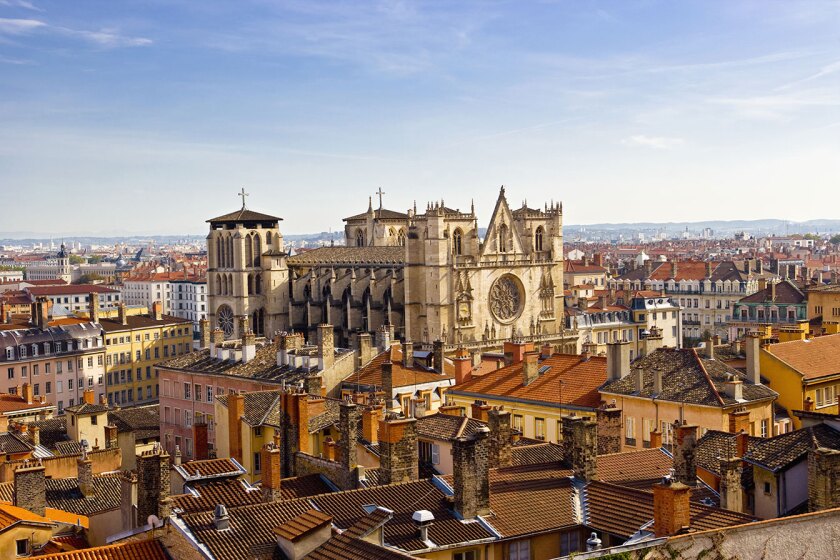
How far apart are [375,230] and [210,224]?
17.4m

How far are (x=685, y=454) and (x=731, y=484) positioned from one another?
4.42 feet

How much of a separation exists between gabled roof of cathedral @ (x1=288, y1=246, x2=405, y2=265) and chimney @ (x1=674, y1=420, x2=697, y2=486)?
63.6 meters

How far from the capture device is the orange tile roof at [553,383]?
4278 cm

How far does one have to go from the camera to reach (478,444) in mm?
22609

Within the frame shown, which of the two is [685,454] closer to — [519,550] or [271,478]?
[519,550]

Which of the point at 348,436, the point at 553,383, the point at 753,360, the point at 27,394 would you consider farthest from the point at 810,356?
the point at 27,394

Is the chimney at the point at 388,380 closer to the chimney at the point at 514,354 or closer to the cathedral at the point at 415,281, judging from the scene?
the chimney at the point at 514,354

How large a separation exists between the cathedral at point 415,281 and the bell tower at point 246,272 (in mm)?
87

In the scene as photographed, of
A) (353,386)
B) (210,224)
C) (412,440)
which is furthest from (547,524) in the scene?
(210,224)

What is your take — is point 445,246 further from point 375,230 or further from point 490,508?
point 490,508

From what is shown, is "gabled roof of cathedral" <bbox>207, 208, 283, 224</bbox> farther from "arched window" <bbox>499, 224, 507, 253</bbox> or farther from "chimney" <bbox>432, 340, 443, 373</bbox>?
"chimney" <bbox>432, 340, 443, 373</bbox>

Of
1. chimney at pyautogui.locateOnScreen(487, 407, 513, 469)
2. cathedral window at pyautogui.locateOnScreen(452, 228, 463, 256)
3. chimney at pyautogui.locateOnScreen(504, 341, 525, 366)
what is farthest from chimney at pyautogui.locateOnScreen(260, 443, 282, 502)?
cathedral window at pyautogui.locateOnScreen(452, 228, 463, 256)

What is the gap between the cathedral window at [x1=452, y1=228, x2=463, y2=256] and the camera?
279 ft

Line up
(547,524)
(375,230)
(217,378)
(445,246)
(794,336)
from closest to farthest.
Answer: (547,524) → (794,336) → (217,378) → (445,246) → (375,230)
